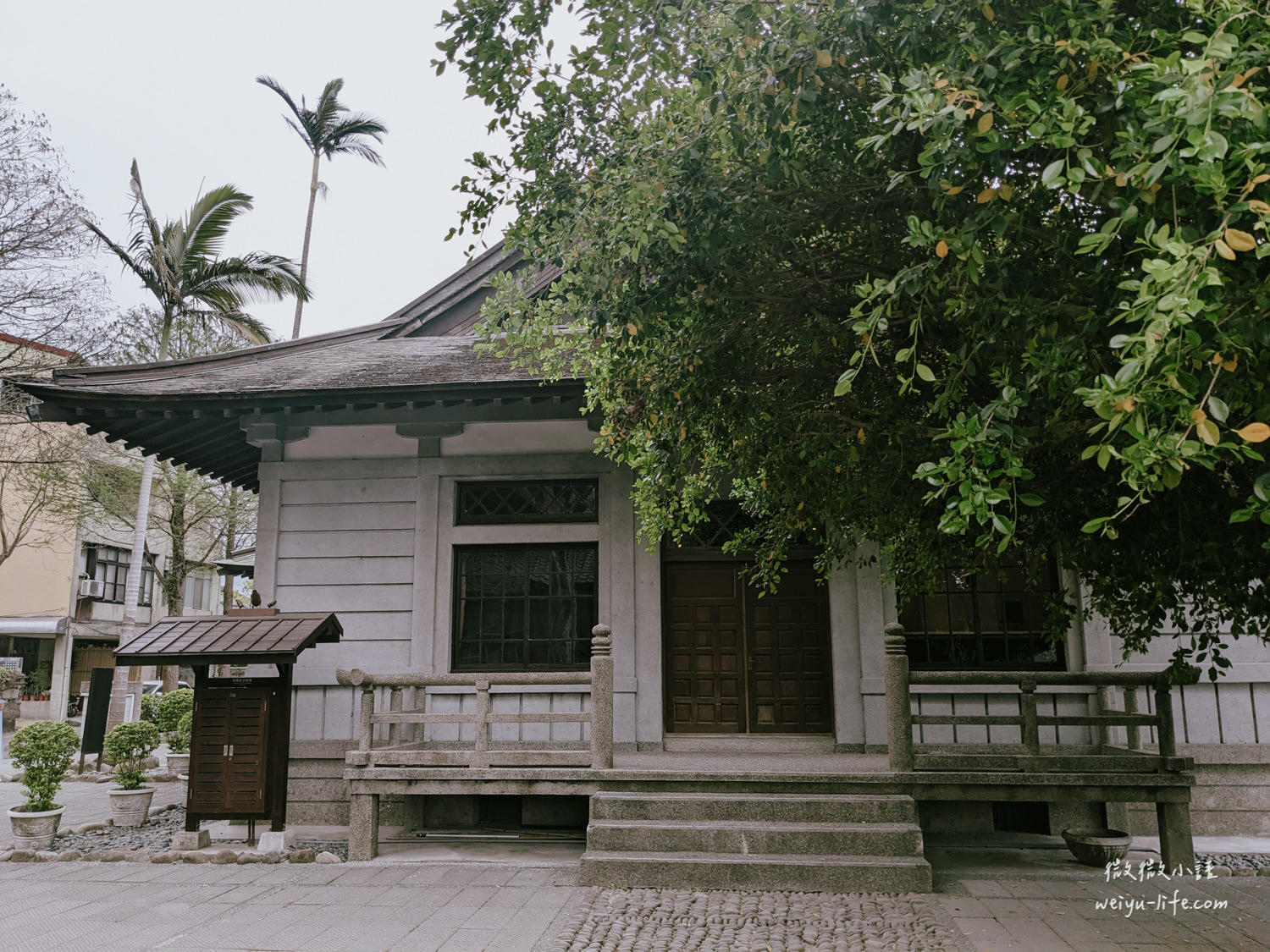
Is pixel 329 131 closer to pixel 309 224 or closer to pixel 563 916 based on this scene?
pixel 309 224

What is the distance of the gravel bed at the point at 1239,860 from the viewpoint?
700cm

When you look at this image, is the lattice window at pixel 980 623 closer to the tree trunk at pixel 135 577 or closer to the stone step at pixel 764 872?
the stone step at pixel 764 872

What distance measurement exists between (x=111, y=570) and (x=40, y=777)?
91.3ft

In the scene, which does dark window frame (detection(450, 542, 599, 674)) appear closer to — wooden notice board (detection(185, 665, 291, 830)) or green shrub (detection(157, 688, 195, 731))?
wooden notice board (detection(185, 665, 291, 830))

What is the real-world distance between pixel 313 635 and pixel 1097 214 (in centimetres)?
689

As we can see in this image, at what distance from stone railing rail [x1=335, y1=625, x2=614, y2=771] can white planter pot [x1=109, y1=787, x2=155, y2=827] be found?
3.28 m

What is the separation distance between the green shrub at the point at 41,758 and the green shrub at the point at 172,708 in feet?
15.1

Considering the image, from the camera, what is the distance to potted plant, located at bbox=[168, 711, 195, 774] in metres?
12.0

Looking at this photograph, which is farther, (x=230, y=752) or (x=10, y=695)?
(x=10, y=695)

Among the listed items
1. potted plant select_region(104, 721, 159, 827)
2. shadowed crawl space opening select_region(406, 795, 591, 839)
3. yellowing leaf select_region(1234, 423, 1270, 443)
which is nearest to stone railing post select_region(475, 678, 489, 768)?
shadowed crawl space opening select_region(406, 795, 591, 839)

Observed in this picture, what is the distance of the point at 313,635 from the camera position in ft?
25.7

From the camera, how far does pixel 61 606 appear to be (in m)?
29.3

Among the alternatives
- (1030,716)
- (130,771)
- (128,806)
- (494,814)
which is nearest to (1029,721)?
(1030,716)

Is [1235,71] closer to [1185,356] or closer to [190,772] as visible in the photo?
[1185,356]
